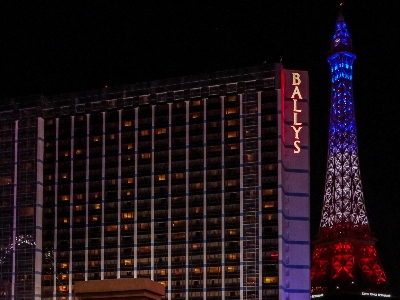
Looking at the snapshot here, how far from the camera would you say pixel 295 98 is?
14150 cm

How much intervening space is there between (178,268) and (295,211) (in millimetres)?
20744

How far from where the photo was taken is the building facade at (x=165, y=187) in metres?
135

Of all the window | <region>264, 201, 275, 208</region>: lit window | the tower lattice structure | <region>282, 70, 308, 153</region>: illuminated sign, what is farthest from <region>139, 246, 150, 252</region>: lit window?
the tower lattice structure

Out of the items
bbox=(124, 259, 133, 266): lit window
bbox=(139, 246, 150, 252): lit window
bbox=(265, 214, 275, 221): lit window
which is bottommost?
bbox=(124, 259, 133, 266): lit window

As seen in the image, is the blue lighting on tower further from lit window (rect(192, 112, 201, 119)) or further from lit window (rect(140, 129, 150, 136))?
lit window (rect(140, 129, 150, 136))

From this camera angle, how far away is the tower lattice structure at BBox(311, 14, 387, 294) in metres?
169

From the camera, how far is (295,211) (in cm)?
13688

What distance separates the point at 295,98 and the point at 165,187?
84.2 feet

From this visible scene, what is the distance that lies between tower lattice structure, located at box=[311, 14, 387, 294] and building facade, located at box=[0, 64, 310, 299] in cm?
3710

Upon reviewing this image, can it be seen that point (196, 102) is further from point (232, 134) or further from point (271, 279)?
point (271, 279)

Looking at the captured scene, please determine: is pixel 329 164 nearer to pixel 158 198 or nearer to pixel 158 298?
pixel 158 198

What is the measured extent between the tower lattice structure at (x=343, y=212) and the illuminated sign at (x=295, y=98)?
39063 millimetres

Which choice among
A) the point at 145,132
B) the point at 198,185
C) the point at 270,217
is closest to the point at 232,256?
the point at 270,217

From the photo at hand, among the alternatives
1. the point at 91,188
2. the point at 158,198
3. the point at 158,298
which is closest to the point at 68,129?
the point at 91,188
